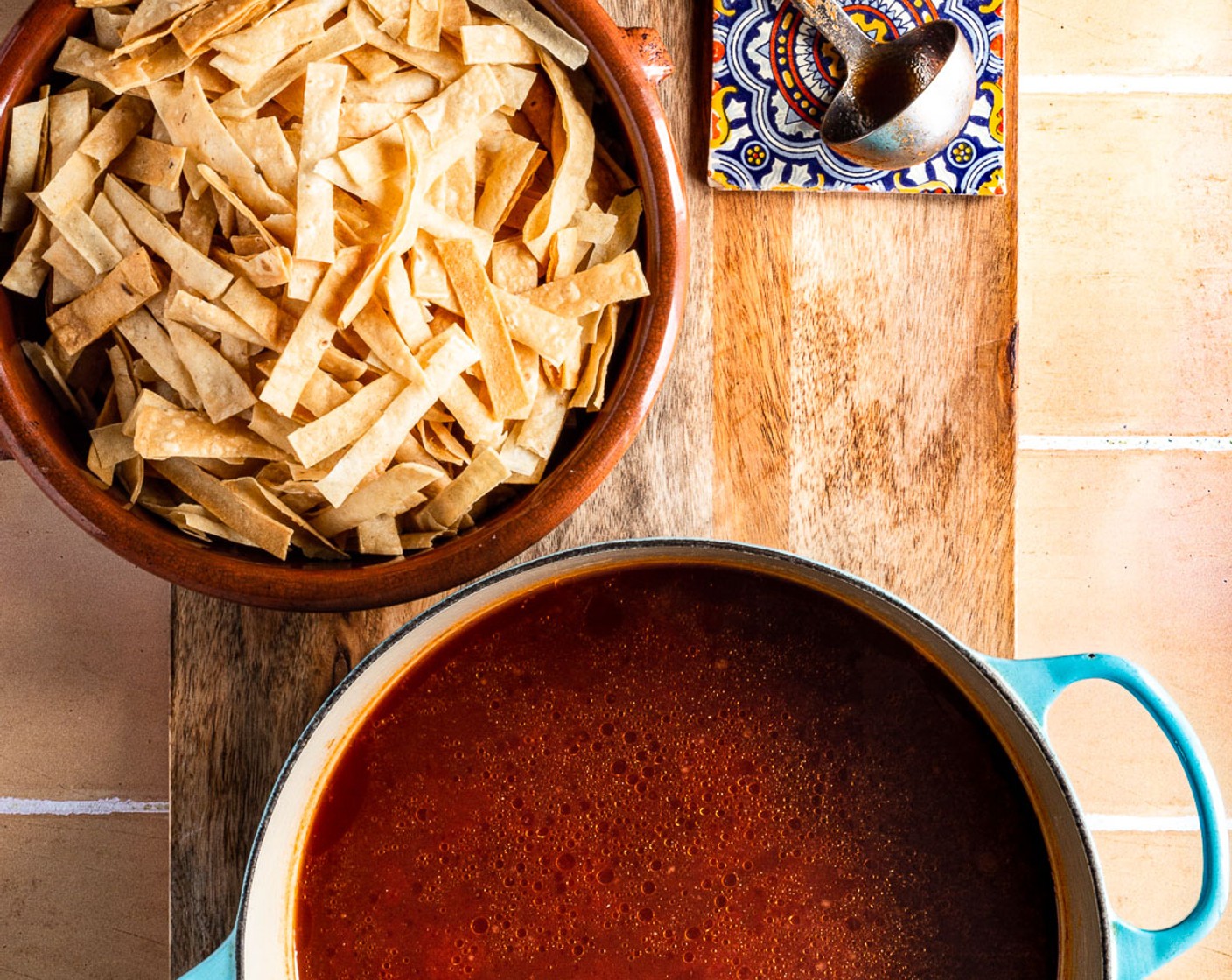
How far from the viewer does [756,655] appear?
880mm

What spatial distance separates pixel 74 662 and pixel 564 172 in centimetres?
90

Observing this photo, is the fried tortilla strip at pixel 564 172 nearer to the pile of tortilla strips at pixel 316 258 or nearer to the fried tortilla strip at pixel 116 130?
the pile of tortilla strips at pixel 316 258

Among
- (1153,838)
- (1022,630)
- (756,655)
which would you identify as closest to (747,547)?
(756,655)

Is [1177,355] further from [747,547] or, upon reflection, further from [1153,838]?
[747,547]

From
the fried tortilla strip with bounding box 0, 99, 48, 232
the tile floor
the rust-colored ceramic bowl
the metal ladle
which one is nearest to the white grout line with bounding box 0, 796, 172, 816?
the tile floor

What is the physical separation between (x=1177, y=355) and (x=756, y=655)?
Result: 720mm

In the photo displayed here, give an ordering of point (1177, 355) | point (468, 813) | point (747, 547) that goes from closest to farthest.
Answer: point (747, 547), point (468, 813), point (1177, 355)

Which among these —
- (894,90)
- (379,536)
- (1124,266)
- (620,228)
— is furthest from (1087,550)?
(379,536)

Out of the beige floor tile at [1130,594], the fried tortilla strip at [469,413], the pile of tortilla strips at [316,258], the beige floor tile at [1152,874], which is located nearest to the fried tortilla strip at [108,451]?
the pile of tortilla strips at [316,258]

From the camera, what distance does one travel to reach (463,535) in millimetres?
797

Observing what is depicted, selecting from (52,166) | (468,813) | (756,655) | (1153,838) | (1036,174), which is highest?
(1036,174)

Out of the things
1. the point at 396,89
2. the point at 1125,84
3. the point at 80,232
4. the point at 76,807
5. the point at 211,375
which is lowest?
the point at 76,807

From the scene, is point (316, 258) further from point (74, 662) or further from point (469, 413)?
point (74, 662)

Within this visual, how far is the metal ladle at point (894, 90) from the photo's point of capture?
90 cm
